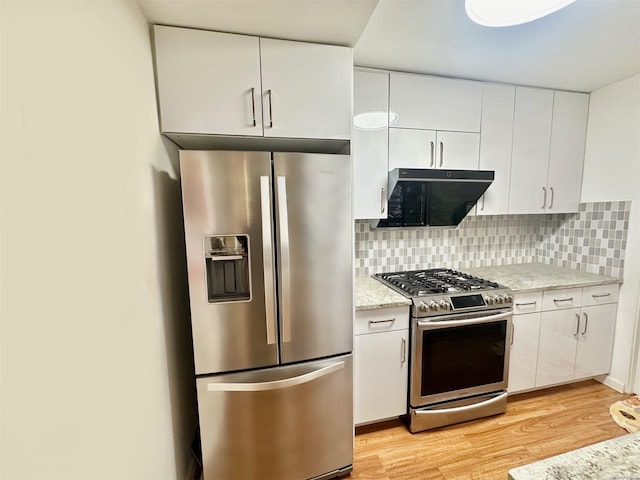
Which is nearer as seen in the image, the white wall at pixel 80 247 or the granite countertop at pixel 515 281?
the white wall at pixel 80 247

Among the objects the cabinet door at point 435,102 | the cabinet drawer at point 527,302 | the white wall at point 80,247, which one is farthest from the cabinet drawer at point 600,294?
the white wall at point 80,247

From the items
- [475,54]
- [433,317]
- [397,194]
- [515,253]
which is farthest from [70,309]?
[515,253]

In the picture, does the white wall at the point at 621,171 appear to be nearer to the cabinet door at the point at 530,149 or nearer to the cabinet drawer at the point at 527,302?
the cabinet door at the point at 530,149

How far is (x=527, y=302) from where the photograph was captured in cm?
205

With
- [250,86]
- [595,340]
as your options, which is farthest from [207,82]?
[595,340]

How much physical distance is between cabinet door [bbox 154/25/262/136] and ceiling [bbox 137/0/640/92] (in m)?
0.06

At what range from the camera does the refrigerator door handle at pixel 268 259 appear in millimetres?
1241

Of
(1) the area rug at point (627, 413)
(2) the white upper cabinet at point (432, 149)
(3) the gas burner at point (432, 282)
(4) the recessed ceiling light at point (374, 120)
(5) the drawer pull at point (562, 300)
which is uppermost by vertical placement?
(4) the recessed ceiling light at point (374, 120)

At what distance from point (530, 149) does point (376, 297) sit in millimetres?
1821

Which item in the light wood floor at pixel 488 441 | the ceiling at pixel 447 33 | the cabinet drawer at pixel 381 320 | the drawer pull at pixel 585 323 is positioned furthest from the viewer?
the drawer pull at pixel 585 323

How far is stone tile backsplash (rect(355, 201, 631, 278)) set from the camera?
7.45 ft

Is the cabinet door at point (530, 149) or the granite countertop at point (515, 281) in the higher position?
the cabinet door at point (530, 149)

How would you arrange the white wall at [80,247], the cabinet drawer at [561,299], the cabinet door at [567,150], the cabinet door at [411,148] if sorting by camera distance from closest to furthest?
the white wall at [80,247], the cabinet door at [411,148], the cabinet drawer at [561,299], the cabinet door at [567,150]

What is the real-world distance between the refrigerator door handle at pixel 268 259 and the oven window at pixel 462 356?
1.03 m
